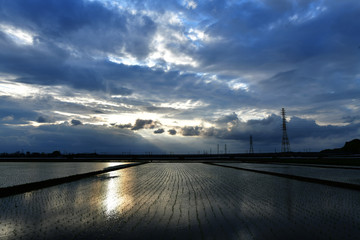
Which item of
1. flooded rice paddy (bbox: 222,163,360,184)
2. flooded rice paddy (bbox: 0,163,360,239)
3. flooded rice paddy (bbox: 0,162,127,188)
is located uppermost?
flooded rice paddy (bbox: 222,163,360,184)

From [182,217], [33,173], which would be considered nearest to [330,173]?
[182,217]

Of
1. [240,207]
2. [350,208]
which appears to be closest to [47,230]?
[240,207]

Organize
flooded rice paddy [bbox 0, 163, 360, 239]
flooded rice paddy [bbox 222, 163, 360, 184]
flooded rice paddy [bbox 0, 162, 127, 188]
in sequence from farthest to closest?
flooded rice paddy [bbox 0, 162, 127, 188]
flooded rice paddy [bbox 222, 163, 360, 184]
flooded rice paddy [bbox 0, 163, 360, 239]

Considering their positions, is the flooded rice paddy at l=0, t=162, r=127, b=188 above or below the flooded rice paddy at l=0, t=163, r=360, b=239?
below

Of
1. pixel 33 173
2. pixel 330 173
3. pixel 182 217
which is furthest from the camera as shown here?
pixel 33 173

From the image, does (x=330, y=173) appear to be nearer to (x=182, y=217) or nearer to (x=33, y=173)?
(x=182, y=217)

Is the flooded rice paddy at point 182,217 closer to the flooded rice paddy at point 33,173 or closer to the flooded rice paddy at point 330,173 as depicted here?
the flooded rice paddy at point 330,173

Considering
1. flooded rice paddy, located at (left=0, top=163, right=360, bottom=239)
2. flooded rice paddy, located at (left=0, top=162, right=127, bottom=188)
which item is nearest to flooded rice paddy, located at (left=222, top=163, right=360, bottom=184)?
flooded rice paddy, located at (left=0, top=163, right=360, bottom=239)

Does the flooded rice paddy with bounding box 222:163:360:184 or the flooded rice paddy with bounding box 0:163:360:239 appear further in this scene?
the flooded rice paddy with bounding box 222:163:360:184

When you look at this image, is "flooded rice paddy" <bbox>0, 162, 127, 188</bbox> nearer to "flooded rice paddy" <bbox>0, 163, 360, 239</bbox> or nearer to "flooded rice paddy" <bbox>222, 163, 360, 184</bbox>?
"flooded rice paddy" <bbox>0, 163, 360, 239</bbox>

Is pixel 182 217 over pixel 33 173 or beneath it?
over

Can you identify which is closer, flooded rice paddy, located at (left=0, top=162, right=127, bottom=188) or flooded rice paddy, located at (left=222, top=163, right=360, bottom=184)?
flooded rice paddy, located at (left=222, top=163, right=360, bottom=184)

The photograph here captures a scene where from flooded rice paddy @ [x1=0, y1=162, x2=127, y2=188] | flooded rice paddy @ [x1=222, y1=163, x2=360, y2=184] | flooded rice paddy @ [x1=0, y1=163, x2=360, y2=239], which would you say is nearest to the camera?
flooded rice paddy @ [x1=0, y1=163, x2=360, y2=239]

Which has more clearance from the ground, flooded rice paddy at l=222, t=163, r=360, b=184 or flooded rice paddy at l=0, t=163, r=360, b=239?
flooded rice paddy at l=222, t=163, r=360, b=184
